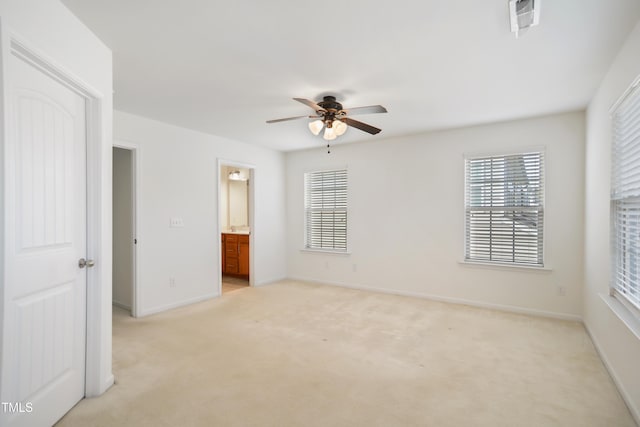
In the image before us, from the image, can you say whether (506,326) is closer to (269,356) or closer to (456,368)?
(456,368)

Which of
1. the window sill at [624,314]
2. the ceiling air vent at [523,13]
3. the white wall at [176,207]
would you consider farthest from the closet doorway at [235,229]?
the window sill at [624,314]

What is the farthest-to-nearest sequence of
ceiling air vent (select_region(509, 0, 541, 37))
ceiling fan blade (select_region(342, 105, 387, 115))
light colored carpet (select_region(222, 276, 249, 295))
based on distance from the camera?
light colored carpet (select_region(222, 276, 249, 295)), ceiling fan blade (select_region(342, 105, 387, 115)), ceiling air vent (select_region(509, 0, 541, 37))

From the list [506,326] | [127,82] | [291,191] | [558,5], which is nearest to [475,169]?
[506,326]

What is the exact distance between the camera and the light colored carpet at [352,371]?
6.70 feet

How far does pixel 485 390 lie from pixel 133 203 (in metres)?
4.00

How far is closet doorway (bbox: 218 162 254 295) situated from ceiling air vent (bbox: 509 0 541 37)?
4.07 metres

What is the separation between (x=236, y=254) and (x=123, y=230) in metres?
2.14

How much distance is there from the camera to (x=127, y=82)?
2977mm

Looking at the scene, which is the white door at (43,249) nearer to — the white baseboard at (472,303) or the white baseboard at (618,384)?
the white baseboard at (618,384)

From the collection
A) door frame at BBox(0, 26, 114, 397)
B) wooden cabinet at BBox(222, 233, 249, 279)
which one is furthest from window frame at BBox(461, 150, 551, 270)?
door frame at BBox(0, 26, 114, 397)

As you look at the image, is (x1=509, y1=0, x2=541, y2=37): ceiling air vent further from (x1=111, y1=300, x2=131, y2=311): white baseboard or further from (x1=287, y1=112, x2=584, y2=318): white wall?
(x1=111, y1=300, x2=131, y2=311): white baseboard

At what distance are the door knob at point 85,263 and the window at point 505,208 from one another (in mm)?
4212

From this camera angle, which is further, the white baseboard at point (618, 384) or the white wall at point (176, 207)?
the white wall at point (176, 207)

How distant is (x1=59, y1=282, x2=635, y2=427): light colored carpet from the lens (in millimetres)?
2043
